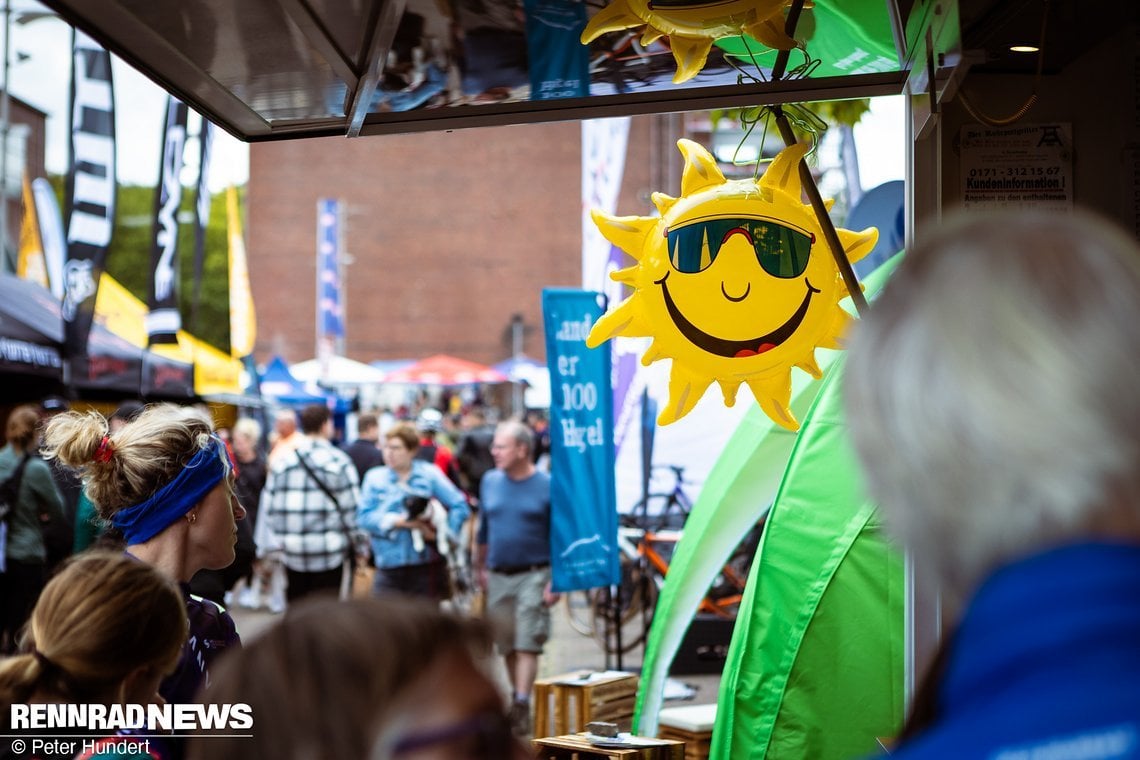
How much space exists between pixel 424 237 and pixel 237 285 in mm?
25294

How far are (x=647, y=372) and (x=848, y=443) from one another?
8013 millimetres

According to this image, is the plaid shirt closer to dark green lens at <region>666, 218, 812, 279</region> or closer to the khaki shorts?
the khaki shorts

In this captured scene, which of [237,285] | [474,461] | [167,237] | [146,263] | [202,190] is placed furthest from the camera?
[146,263]

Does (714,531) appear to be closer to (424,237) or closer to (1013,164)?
(1013,164)

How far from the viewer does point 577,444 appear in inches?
285

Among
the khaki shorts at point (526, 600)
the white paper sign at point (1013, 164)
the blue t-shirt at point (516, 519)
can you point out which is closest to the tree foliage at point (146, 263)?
the blue t-shirt at point (516, 519)

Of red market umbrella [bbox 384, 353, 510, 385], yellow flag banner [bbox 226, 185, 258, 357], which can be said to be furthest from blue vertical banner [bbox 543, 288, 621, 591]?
red market umbrella [bbox 384, 353, 510, 385]

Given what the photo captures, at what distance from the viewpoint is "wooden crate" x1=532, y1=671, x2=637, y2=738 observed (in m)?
6.04

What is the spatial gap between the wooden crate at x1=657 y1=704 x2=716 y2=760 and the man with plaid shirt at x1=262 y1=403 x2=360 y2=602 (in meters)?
3.32

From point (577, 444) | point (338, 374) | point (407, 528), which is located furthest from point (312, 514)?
point (338, 374)

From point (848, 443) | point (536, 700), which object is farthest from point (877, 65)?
point (536, 700)

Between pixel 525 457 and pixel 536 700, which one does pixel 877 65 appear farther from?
pixel 525 457

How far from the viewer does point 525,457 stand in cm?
850

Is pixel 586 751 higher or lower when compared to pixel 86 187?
lower
